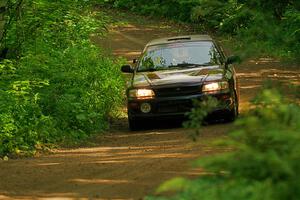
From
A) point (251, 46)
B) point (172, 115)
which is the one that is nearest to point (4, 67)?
point (172, 115)

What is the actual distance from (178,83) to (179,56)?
1.29m

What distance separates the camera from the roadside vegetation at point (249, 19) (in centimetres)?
591

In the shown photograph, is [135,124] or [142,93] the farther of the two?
[135,124]

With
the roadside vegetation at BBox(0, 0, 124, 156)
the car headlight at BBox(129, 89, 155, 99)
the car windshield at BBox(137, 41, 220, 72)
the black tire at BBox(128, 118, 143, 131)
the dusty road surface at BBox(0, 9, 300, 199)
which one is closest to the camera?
the dusty road surface at BBox(0, 9, 300, 199)

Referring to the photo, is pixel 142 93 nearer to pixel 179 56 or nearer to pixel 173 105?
pixel 173 105

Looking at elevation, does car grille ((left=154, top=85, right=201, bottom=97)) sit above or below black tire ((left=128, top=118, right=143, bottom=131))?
above

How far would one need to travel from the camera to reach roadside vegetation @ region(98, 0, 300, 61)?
5906 millimetres

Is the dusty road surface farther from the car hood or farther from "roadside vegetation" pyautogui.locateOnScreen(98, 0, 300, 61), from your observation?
"roadside vegetation" pyautogui.locateOnScreen(98, 0, 300, 61)

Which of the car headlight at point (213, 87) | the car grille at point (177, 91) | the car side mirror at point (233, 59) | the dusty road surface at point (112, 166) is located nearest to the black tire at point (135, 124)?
the dusty road surface at point (112, 166)

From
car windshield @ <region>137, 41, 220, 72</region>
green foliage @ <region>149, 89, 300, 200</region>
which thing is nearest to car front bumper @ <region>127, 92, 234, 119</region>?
car windshield @ <region>137, 41, 220, 72</region>

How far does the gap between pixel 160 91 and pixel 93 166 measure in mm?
3234

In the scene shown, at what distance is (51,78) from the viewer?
13.2m

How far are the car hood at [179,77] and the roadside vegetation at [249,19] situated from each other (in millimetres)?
694

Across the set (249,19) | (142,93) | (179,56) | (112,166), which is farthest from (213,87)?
(112,166)
